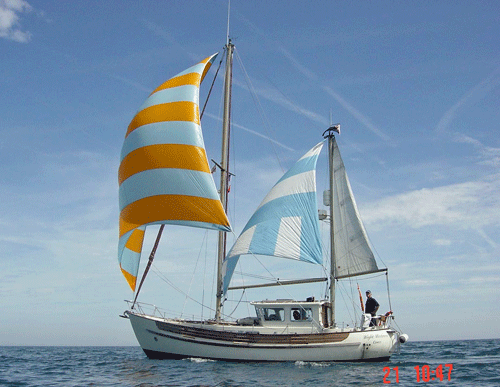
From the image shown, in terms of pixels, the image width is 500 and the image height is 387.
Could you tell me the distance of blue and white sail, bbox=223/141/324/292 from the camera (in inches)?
913

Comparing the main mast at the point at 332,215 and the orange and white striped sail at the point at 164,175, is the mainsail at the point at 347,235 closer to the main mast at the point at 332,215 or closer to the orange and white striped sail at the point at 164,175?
the main mast at the point at 332,215

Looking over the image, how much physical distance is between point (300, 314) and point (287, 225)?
4410 millimetres

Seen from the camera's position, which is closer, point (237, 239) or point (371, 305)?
point (371, 305)

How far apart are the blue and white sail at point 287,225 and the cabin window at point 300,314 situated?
2.41 m

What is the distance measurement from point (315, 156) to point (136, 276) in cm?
1157

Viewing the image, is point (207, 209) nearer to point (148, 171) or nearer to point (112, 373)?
point (148, 171)

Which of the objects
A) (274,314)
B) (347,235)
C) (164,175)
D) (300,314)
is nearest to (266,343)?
(274,314)

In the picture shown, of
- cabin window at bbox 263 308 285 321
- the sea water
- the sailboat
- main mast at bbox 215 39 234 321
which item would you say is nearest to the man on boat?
the sailboat

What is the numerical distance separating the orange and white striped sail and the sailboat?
0.05 metres

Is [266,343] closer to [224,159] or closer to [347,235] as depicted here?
[347,235]

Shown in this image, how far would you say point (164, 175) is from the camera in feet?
75.2

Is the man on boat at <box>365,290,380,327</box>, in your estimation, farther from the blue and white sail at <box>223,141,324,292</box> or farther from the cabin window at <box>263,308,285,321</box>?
the cabin window at <box>263,308,285,321</box>

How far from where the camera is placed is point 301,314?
22.8 metres

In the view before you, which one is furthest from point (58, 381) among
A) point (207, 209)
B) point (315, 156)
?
point (315, 156)
